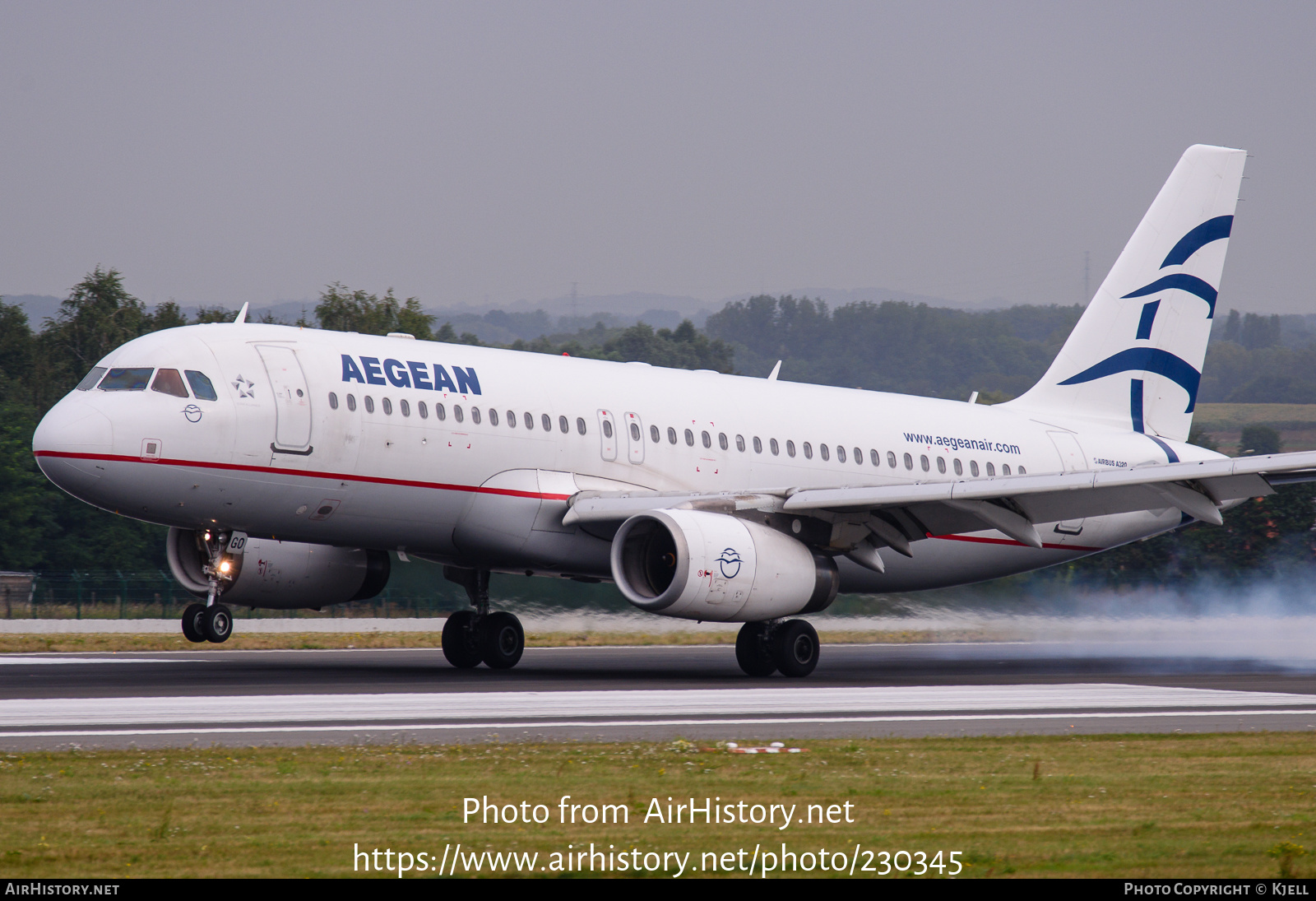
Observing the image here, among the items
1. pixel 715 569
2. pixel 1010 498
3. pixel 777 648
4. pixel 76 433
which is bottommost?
pixel 777 648

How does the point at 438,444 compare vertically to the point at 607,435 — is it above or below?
below

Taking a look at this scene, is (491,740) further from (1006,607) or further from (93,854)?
(1006,607)

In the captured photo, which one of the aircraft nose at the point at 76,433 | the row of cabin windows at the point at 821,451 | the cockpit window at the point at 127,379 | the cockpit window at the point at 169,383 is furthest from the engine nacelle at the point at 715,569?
the aircraft nose at the point at 76,433

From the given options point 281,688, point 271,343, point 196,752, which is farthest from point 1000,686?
point 196,752

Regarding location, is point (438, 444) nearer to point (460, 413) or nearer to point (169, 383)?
point (460, 413)

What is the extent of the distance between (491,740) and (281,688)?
6.62m

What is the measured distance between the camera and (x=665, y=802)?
33.1ft

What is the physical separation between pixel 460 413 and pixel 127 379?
4.41 metres

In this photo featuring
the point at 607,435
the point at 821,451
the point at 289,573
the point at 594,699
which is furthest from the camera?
the point at 821,451

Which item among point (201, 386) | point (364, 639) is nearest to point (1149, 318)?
point (364, 639)

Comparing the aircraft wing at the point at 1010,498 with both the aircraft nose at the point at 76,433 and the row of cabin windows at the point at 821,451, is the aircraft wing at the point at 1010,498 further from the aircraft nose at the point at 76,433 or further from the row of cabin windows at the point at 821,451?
the aircraft nose at the point at 76,433

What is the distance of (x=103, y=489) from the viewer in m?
19.5

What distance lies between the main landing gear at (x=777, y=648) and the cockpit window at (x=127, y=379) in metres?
9.04

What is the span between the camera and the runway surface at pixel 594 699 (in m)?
14.5
